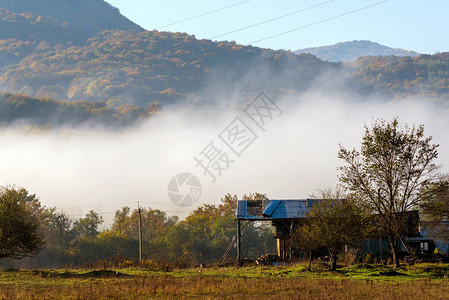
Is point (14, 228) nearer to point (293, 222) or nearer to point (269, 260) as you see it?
point (269, 260)

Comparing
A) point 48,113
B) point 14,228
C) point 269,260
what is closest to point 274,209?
point 269,260

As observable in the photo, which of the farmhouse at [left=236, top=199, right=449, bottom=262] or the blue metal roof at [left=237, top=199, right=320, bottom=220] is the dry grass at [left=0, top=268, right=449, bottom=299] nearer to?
the farmhouse at [left=236, top=199, right=449, bottom=262]

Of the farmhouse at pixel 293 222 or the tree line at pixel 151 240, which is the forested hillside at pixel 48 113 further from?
the farmhouse at pixel 293 222

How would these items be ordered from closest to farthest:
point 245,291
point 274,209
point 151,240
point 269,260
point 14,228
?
1. point 245,291
2. point 14,228
3. point 269,260
4. point 274,209
5. point 151,240

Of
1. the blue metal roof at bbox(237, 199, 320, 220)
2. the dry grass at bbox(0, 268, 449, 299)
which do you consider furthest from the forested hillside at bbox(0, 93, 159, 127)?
the dry grass at bbox(0, 268, 449, 299)

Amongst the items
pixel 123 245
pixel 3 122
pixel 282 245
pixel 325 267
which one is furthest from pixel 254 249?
pixel 3 122

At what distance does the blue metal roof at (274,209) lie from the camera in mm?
48875

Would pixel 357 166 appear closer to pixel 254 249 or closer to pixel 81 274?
pixel 81 274

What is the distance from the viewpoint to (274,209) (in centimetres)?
4981

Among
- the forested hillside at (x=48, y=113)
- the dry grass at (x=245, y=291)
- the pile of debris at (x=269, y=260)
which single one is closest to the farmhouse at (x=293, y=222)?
the pile of debris at (x=269, y=260)

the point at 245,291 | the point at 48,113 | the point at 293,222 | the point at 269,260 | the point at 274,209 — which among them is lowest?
the point at 269,260

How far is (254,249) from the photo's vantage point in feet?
279

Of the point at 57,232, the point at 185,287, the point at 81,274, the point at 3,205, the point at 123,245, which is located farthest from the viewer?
the point at 57,232

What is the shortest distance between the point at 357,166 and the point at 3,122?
538 feet
